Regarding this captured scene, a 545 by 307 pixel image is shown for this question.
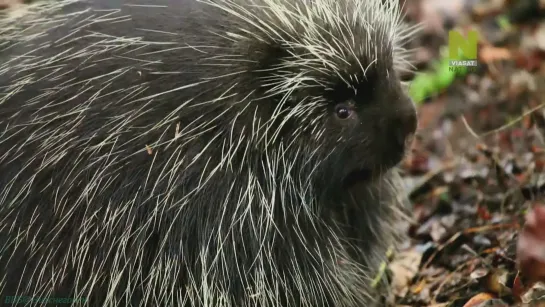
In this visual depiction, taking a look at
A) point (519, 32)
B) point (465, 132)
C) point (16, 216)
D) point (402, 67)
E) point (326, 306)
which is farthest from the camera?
point (519, 32)

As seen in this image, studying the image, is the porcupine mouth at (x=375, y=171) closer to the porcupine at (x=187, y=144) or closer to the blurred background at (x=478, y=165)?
the porcupine at (x=187, y=144)

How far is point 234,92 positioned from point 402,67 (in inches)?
40.5

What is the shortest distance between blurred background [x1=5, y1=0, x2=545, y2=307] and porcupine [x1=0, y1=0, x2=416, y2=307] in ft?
1.99

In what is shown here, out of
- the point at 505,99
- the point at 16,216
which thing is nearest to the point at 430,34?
the point at 505,99

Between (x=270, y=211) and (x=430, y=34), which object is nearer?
(x=270, y=211)

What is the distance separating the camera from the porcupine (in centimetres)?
221

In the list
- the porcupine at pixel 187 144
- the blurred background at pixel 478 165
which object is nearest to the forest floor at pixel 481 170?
the blurred background at pixel 478 165

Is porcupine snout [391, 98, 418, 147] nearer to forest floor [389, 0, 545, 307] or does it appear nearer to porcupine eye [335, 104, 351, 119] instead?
porcupine eye [335, 104, 351, 119]

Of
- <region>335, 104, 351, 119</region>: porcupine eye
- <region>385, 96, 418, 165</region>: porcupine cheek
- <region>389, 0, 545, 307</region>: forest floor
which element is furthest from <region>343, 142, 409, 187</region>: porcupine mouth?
<region>389, 0, 545, 307</region>: forest floor

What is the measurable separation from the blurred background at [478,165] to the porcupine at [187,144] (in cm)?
61

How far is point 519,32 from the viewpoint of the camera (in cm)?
448

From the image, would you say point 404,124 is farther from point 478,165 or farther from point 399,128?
point 478,165

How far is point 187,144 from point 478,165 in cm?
177

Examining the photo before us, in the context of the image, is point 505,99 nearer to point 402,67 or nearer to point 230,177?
point 402,67
